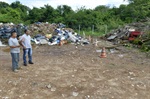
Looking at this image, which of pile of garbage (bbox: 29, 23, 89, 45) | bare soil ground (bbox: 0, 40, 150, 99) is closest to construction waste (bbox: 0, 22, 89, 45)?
pile of garbage (bbox: 29, 23, 89, 45)

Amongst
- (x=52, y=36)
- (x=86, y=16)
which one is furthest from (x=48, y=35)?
(x=86, y=16)

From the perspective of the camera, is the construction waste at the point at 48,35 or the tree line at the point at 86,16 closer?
the construction waste at the point at 48,35

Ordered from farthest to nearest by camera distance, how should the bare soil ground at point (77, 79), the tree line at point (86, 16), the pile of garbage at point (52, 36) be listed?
the tree line at point (86, 16) → the pile of garbage at point (52, 36) → the bare soil ground at point (77, 79)

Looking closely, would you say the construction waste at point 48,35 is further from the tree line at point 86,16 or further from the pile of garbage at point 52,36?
the tree line at point 86,16

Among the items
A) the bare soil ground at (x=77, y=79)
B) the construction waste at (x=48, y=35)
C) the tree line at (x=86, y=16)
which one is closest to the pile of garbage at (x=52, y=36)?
the construction waste at (x=48, y=35)

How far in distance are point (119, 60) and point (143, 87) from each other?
12.2 ft

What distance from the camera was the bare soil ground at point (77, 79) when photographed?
19.6ft

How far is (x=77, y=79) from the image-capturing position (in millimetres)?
7188

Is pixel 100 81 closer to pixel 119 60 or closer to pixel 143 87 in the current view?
pixel 143 87

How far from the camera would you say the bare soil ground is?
599 centimetres

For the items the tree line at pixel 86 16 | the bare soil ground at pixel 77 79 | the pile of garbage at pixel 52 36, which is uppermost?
the tree line at pixel 86 16

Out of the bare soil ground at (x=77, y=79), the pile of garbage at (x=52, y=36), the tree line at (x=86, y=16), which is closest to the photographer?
the bare soil ground at (x=77, y=79)

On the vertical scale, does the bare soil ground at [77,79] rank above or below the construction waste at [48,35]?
below

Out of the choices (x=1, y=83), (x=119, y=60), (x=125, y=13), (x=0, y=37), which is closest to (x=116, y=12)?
(x=125, y=13)
